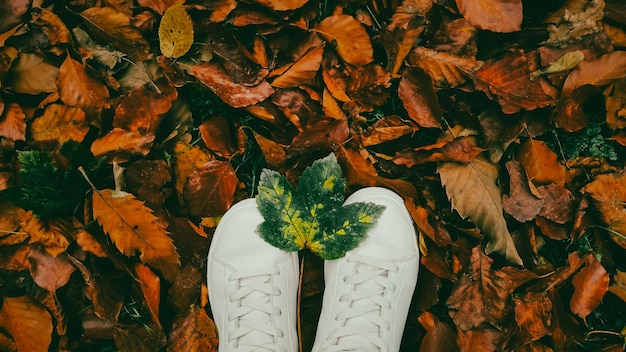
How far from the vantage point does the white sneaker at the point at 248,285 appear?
3.63 feet

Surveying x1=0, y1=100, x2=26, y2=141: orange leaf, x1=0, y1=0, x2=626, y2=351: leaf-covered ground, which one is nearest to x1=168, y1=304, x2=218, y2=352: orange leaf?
x1=0, y1=0, x2=626, y2=351: leaf-covered ground

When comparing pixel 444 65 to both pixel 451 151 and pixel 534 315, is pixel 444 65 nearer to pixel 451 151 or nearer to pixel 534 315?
pixel 451 151

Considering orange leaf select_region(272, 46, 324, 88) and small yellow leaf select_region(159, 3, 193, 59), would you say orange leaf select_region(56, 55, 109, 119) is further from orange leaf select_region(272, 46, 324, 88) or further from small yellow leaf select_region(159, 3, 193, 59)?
orange leaf select_region(272, 46, 324, 88)

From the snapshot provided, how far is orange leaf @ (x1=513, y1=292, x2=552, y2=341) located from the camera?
3.43 feet

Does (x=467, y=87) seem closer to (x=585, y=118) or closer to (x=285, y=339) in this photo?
(x=585, y=118)

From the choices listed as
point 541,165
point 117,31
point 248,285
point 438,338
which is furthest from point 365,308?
point 117,31

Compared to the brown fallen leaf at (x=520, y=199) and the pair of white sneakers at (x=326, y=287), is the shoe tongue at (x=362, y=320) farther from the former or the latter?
the brown fallen leaf at (x=520, y=199)

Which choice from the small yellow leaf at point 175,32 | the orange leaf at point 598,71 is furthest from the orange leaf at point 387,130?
the small yellow leaf at point 175,32

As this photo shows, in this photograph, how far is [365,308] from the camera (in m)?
1.14

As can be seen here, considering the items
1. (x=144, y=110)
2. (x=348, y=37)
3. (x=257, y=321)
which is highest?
(x=348, y=37)

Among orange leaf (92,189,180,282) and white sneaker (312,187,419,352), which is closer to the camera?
orange leaf (92,189,180,282)

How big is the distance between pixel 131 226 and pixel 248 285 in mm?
306

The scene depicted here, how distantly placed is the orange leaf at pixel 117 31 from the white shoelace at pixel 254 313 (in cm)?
57

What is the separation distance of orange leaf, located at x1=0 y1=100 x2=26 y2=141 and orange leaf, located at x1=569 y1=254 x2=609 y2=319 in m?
1.27
